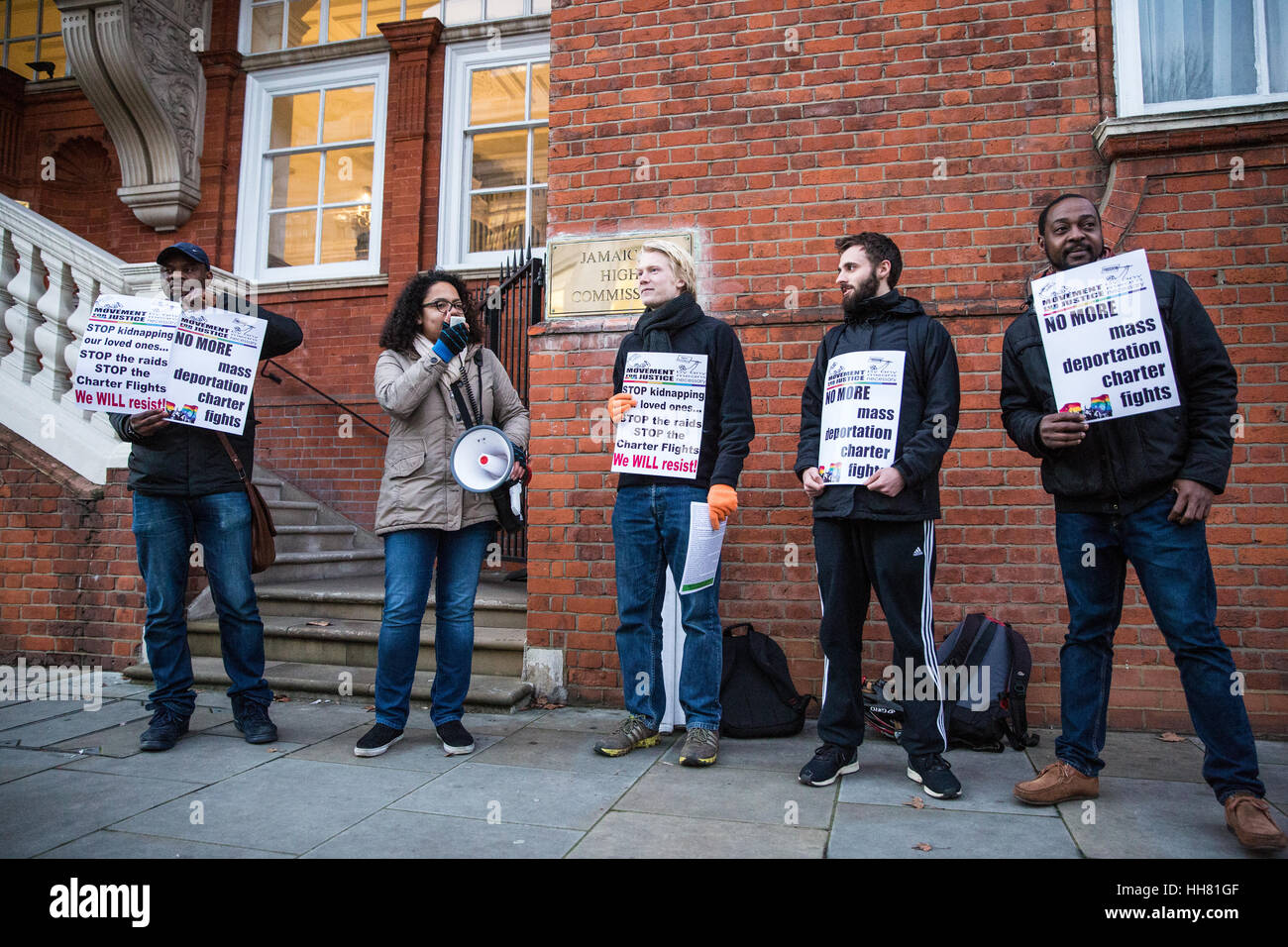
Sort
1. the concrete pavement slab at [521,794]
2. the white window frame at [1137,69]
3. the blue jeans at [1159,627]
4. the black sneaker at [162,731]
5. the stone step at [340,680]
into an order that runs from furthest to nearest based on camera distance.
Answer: the stone step at [340,680], the white window frame at [1137,69], the black sneaker at [162,731], the concrete pavement slab at [521,794], the blue jeans at [1159,627]

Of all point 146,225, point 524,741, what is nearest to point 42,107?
point 146,225

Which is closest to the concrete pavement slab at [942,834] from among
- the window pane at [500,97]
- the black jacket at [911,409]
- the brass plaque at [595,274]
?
the black jacket at [911,409]

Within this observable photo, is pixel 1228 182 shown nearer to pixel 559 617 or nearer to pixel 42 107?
pixel 559 617

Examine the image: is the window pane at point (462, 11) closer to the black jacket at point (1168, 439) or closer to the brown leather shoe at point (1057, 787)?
the black jacket at point (1168, 439)

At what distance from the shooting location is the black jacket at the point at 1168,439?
9.38 ft

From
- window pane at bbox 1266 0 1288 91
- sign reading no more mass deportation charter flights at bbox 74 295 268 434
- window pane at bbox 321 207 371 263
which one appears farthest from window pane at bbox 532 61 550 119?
window pane at bbox 1266 0 1288 91

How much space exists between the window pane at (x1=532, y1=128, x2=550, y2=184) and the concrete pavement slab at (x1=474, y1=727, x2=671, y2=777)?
571 cm

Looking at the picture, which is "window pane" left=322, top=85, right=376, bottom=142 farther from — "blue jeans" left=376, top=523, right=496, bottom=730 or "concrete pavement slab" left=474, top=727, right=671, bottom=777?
"concrete pavement slab" left=474, top=727, right=671, bottom=777

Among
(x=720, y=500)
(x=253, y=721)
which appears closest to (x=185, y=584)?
(x=253, y=721)

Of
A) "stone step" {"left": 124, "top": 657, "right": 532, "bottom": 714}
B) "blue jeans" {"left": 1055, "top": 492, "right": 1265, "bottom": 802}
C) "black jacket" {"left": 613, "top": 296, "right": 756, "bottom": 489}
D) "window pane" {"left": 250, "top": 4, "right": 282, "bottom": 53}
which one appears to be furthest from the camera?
"window pane" {"left": 250, "top": 4, "right": 282, "bottom": 53}

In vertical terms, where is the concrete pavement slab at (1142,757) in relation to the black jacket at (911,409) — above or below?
below

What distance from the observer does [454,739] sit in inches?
148

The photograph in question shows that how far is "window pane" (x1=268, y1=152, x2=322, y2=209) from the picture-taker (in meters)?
8.53

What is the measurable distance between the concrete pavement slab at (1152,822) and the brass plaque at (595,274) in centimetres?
322
